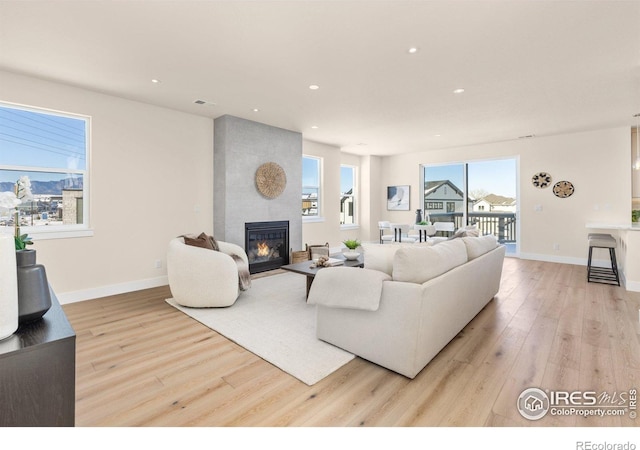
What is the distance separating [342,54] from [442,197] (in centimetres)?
612

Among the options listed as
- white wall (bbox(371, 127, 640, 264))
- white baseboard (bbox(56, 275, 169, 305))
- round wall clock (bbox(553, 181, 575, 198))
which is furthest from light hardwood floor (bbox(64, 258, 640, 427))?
round wall clock (bbox(553, 181, 575, 198))

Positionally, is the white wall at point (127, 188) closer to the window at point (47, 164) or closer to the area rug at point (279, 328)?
the window at point (47, 164)

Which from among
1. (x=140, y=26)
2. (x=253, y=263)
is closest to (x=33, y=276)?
(x=140, y=26)

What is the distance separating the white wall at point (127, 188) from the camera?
12.4ft

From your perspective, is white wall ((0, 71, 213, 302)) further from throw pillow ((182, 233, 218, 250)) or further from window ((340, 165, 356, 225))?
window ((340, 165, 356, 225))

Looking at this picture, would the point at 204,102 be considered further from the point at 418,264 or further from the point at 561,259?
the point at 561,259

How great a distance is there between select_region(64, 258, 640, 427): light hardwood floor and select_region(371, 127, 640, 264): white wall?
3289 millimetres

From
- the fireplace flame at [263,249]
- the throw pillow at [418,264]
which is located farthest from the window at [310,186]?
the throw pillow at [418,264]

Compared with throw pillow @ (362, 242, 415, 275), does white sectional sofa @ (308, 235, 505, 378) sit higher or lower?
lower

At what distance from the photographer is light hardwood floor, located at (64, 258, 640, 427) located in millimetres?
1771

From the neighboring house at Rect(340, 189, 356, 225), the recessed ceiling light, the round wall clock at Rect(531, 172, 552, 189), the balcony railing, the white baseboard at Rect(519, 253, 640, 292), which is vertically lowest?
the white baseboard at Rect(519, 253, 640, 292)

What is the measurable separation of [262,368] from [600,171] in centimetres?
705

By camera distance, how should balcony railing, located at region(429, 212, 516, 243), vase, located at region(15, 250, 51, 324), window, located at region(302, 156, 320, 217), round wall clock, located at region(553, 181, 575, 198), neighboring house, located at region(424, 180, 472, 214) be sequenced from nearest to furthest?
vase, located at region(15, 250, 51, 324), round wall clock, located at region(553, 181, 575, 198), window, located at region(302, 156, 320, 217), balcony railing, located at region(429, 212, 516, 243), neighboring house, located at region(424, 180, 472, 214)

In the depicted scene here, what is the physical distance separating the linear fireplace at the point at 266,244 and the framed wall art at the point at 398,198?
12.9ft
